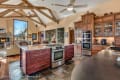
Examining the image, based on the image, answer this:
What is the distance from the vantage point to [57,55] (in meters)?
5.68

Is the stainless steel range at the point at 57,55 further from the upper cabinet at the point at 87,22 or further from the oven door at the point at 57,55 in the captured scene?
the upper cabinet at the point at 87,22

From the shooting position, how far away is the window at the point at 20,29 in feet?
39.3

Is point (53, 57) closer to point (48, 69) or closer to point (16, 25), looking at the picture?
point (48, 69)

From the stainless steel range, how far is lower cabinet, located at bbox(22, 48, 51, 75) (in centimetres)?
24

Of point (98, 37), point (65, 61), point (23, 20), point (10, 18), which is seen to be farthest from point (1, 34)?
point (98, 37)

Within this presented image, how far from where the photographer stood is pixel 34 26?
566 inches

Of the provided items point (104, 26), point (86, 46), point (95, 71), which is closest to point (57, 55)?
point (86, 46)

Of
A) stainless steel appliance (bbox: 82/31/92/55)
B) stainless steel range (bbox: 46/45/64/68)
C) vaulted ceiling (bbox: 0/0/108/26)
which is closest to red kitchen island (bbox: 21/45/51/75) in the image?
stainless steel range (bbox: 46/45/64/68)

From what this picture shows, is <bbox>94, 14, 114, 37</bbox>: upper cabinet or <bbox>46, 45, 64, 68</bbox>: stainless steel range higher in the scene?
<bbox>94, 14, 114, 37</bbox>: upper cabinet

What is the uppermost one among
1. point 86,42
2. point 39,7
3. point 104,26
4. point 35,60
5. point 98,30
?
point 39,7

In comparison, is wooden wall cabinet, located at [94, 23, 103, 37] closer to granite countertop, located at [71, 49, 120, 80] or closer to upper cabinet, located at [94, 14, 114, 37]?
upper cabinet, located at [94, 14, 114, 37]

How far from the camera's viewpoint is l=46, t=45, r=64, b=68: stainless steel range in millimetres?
5414

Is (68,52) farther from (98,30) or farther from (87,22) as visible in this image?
(87,22)

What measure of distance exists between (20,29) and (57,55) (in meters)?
8.25
